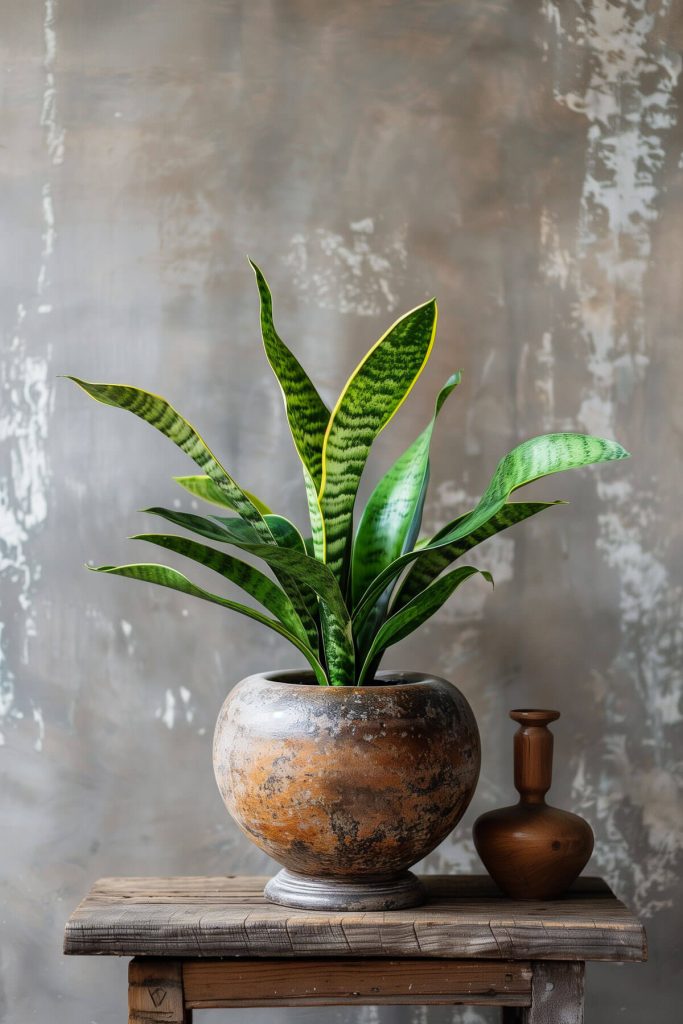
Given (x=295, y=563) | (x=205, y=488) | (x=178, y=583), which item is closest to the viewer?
(x=295, y=563)

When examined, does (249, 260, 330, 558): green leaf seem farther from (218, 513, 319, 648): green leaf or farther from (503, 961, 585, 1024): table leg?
(503, 961, 585, 1024): table leg

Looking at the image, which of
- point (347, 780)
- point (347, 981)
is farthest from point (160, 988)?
point (347, 780)

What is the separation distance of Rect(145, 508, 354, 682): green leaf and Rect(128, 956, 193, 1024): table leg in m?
0.35

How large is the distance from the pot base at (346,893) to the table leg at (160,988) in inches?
5.0

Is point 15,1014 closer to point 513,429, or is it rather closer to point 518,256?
point 513,429

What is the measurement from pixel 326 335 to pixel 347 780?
25.5 inches

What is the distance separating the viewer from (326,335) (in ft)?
4.54

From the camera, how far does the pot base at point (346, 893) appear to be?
103 cm

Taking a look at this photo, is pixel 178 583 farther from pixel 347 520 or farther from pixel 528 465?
pixel 528 465

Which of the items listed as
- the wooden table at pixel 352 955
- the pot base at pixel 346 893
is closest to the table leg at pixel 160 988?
the wooden table at pixel 352 955

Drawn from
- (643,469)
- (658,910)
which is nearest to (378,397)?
(643,469)

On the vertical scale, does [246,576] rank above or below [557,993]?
above

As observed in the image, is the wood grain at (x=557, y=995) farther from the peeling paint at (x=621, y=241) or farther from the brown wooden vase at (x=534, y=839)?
the peeling paint at (x=621, y=241)

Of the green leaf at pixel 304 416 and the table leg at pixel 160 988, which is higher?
the green leaf at pixel 304 416
